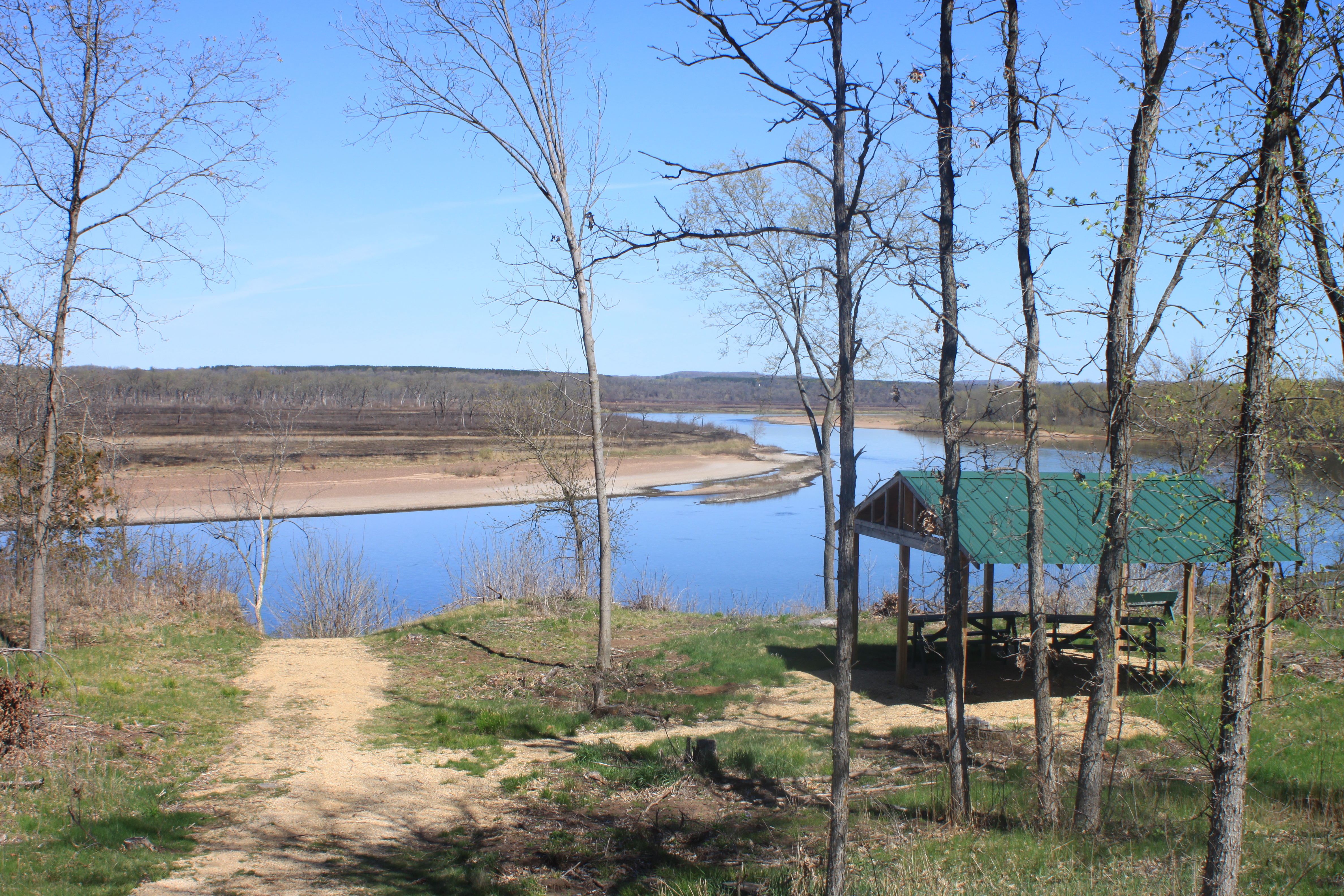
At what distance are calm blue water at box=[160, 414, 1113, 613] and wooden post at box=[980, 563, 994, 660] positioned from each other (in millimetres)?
2067

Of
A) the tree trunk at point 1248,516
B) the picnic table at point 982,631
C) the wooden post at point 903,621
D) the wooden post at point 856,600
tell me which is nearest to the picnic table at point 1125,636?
the picnic table at point 982,631

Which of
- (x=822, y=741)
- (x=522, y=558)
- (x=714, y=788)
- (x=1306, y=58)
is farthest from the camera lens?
(x=522, y=558)

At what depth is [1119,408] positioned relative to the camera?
6027 mm

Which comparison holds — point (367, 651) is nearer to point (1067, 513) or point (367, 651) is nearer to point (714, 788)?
point (714, 788)

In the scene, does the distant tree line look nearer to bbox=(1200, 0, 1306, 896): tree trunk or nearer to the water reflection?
the water reflection

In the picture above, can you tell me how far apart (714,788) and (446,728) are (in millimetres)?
3833

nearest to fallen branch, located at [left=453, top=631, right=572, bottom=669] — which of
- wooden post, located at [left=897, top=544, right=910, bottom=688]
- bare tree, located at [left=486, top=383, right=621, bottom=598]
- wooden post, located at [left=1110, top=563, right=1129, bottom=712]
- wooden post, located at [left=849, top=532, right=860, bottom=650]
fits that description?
bare tree, located at [left=486, top=383, right=621, bottom=598]

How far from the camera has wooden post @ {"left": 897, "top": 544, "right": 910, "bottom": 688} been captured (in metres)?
11.4

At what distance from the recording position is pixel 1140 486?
18.9 ft

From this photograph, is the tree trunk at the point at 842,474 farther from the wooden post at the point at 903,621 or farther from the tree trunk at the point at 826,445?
the tree trunk at the point at 826,445

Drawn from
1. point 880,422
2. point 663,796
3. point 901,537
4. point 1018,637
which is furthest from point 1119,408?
point 880,422

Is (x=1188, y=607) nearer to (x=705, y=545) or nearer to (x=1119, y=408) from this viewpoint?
(x=1119, y=408)

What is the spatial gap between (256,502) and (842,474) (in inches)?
746

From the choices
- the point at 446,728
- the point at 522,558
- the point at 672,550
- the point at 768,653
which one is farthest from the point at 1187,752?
the point at 672,550
